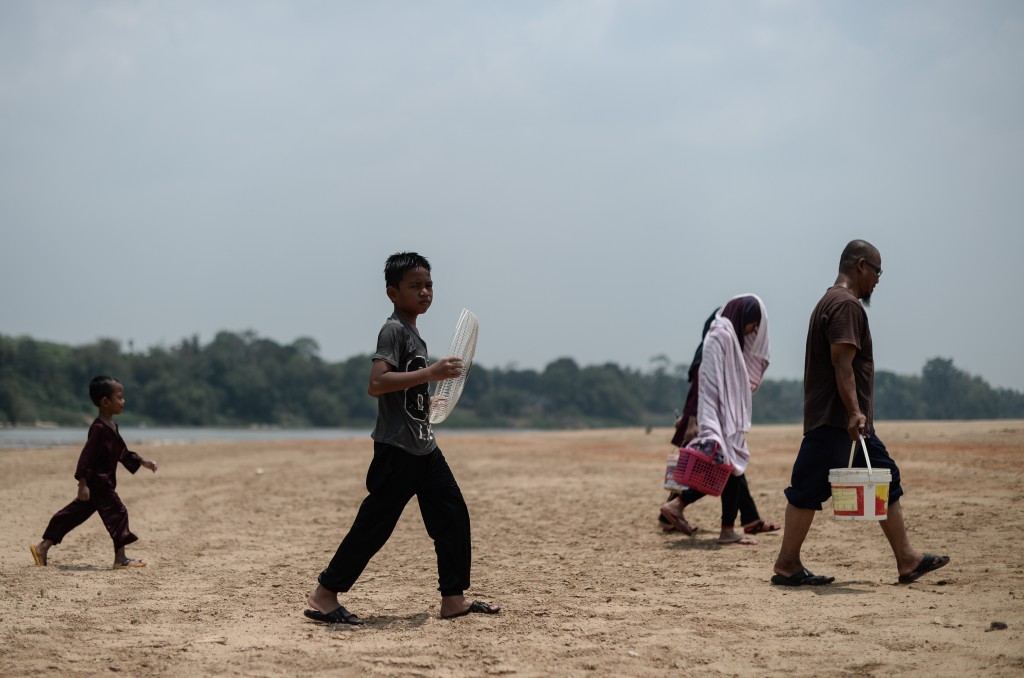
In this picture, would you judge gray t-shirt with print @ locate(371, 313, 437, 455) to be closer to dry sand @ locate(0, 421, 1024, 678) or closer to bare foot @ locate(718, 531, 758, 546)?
dry sand @ locate(0, 421, 1024, 678)

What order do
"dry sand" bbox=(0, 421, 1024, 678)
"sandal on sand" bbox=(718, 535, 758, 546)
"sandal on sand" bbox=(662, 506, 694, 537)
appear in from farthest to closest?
"sandal on sand" bbox=(662, 506, 694, 537) → "sandal on sand" bbox=(718, 535, 758, 546) → "dry sand" bbox=(0, 421, 1024, 678)

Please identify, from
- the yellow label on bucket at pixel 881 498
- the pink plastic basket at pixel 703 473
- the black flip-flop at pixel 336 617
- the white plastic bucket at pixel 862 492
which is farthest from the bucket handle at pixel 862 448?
the black flip-flop at pixel 336 617

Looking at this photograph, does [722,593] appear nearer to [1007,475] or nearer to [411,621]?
[411,621]

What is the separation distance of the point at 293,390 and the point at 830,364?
296 ft

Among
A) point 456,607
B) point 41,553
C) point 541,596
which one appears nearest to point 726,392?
point 541,596

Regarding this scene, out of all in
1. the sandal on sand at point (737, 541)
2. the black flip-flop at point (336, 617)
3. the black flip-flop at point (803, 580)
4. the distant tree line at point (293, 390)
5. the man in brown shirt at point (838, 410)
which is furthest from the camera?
the distant tree line at point (293, 390)

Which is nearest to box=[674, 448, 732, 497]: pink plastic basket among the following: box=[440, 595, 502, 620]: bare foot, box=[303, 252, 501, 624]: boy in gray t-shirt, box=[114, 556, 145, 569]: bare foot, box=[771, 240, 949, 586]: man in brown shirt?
box=[771, 240, 949, 586]: man in brown shirt

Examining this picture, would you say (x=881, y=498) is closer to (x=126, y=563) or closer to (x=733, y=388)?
(x=733, y=388)

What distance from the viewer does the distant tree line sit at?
70.2m

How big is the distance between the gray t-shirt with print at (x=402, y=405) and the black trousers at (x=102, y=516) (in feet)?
10.8

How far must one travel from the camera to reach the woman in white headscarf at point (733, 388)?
818 cm

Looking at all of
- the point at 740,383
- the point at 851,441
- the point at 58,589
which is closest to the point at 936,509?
the point at 740,383

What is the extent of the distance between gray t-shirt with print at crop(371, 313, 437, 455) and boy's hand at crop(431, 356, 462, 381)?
0.83ft

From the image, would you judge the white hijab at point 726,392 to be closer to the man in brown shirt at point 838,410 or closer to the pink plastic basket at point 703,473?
the pink plastic basket at point 703,473
